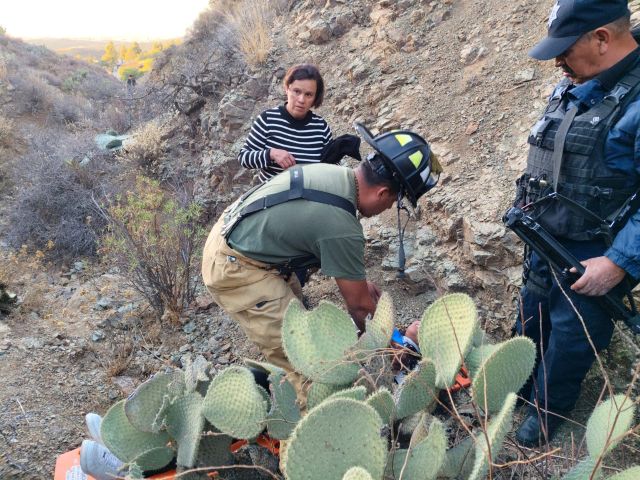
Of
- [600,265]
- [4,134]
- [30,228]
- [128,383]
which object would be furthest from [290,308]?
[4,134]

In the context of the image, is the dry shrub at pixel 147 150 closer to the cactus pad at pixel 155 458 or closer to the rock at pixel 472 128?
the rock at pixel 472 128

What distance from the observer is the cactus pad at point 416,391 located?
1.40 meters

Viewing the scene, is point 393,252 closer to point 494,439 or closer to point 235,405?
point 235,405

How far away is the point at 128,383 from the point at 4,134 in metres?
7.93

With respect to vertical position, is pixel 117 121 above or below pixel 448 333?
above

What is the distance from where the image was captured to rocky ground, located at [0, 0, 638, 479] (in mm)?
3018

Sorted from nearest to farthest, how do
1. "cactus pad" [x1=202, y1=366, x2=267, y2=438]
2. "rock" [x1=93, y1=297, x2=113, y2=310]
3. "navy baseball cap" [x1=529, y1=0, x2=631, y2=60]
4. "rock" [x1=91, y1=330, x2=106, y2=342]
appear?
"cactus pad" [x1=202, y1=366, x2=267, y2=438]
"navy baseball cap" [x1=529, y1=0, x2=631, y2=60]
"rock" [x1=91, y1=330, x2=106, y2=342]
"rock" [x1=93, y1=297, x2=113, y2=310]

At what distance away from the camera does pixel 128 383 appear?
322cm

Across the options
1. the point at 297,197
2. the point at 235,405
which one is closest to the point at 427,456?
the point at 235,405

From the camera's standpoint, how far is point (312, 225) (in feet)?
6.61

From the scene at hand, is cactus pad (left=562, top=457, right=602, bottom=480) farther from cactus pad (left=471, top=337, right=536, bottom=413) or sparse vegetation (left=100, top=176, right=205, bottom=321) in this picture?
sparse vegetation (left=100, top=176, right=205, bottom=321)

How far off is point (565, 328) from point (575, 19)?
131 centimetres

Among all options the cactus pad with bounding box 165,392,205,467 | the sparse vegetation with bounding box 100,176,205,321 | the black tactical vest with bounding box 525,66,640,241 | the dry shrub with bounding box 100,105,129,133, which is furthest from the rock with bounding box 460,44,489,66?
the dry shrub with bounding box 100,105,129,133

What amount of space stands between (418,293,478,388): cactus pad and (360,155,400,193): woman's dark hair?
26.5 inches
